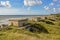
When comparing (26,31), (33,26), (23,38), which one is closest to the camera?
(23,38)

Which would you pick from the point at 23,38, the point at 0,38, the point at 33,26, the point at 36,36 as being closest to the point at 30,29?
the point at 33,26

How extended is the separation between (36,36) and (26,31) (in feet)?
0.79

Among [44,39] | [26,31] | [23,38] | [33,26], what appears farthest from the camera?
[33,26]

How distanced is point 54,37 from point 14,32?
2.42ft

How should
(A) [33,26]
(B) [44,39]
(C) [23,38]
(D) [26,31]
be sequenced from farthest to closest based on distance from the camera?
1. (A) [33,26]
2. (D) [26,31]
3. (B) [44,39]
4. (C) [23,38]

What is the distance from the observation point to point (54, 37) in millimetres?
2707

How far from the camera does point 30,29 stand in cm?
284

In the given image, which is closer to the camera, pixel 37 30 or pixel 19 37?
pixel 19 37

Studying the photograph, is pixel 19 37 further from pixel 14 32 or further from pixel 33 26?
pixel 33 26

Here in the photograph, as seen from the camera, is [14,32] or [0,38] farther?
[14,32]

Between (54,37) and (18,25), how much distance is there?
2.68 ft

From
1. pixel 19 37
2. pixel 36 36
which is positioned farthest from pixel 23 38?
pixel 36 36

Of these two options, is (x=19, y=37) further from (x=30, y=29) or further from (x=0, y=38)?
(x=30, y=29)

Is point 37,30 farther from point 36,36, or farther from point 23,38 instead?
point 23,38
